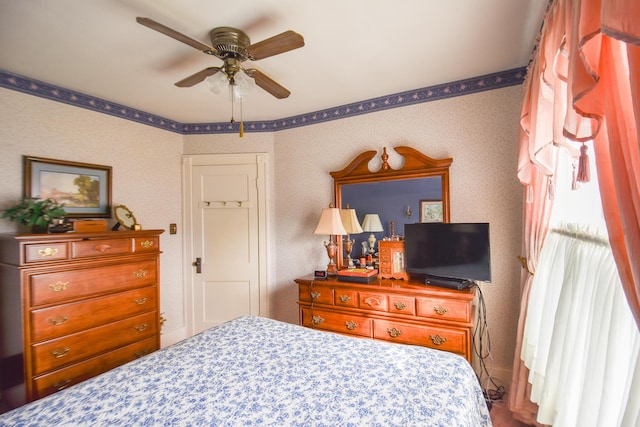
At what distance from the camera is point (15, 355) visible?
6.41 feet

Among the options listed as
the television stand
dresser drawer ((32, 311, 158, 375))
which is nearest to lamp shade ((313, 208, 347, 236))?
the television stand

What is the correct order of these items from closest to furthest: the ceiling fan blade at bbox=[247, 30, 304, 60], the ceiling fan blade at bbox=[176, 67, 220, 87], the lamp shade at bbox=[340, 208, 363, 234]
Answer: the ceiling fan blade at bbox=[247, 30, 304, 60] → the ceiling fan blade at bbox=[176, 67, 220, 87] → the lamp shade at bbox=[340, 208, 363, 234]

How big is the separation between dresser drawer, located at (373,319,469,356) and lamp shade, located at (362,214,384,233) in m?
0.85

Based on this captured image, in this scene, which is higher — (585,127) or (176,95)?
(176,95)

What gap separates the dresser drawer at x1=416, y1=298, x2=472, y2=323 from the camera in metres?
2.10

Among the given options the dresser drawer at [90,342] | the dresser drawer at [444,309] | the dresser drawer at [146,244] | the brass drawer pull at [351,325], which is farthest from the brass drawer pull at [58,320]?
the dresser drawer at [444,309]

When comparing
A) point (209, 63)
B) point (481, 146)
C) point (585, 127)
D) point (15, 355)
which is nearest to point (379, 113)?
point (481, 146)

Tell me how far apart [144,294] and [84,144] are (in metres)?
1.47

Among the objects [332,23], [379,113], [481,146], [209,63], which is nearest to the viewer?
[332,23]

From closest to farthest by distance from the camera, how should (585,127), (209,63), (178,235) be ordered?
(585,127) < (209,63) < (178,235)

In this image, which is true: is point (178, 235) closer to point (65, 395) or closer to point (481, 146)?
point (65, 395)

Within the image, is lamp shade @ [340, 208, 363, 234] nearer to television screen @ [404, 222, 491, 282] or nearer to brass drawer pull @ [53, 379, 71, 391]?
television screen @ [404, 222, 491, 282]

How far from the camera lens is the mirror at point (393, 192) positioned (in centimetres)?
257

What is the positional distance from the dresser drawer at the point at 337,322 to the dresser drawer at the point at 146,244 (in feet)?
4.92
